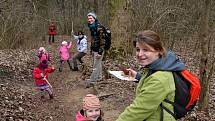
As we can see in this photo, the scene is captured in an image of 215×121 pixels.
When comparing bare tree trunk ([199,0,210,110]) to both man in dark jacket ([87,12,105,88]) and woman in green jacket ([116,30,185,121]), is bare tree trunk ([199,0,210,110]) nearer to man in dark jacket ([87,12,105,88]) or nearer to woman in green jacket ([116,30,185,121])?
man in dark jacket ([87,12,105,88])

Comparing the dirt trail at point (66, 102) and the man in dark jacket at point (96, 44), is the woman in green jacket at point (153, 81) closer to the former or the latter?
the dirt trail at point (66, 102)

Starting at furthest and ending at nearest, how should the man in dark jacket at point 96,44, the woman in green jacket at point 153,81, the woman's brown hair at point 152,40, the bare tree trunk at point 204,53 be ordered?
the man in dark jacket at point 96,44
the bare tree trunk at point 204,53
the woman's brown hair at point 152,40
the woman in green jacket at point 153,81

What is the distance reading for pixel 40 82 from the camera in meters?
9.79

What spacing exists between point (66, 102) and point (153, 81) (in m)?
6.71

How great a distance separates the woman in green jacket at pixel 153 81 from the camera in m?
3.09

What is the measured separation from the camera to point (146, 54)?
3.28 meters

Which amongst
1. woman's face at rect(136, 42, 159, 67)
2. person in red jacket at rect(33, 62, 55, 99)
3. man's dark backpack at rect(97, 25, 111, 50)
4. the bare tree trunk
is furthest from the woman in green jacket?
person in red jacket at rect(33, 62, 55, 99)

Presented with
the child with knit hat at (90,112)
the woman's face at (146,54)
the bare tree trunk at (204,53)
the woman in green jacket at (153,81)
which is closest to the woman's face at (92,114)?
the child with knit hat at (90,112)

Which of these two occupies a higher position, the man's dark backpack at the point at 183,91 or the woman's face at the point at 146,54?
the woman's face at the point at 146,54

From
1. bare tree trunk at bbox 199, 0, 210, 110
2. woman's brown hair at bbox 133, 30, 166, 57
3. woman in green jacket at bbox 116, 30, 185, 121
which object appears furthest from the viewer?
bare tree trunk at bbox 199, 0, 210, 110

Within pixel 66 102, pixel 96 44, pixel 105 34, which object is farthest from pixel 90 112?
pixel 96 44

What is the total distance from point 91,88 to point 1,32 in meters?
9.12

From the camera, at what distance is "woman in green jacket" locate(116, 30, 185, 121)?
3095 millimetres

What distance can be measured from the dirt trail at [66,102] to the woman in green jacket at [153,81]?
4681 mm
